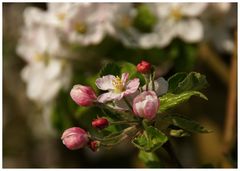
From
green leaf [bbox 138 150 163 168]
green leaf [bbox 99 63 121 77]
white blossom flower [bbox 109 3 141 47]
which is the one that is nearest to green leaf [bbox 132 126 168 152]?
green leaf [bbox 99 63 121 77]

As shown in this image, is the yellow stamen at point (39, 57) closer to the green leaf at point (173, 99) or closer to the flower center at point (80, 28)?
the flower center at point (80, 28)

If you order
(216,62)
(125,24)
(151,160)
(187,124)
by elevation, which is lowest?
(151,160)

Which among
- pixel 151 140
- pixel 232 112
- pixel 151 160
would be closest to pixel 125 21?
pixel 232 112

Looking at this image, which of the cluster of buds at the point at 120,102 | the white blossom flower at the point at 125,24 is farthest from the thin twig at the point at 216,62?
the cluster of buds at the point at 120,102

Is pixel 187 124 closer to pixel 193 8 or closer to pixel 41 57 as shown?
pixel 193 8

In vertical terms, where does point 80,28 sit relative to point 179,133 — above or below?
above

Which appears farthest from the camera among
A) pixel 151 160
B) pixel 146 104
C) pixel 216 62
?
pixel 216 62
